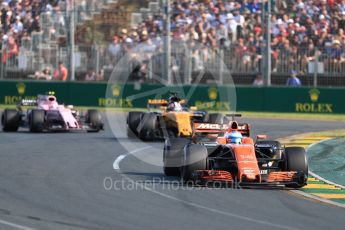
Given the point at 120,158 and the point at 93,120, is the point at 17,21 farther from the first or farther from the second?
the point at 120,158

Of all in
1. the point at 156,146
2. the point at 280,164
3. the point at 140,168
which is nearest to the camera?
the point at 280,164

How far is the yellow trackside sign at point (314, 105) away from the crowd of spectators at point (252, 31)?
1.02 meters

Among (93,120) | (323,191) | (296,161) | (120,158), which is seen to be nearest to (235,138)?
(296,161)

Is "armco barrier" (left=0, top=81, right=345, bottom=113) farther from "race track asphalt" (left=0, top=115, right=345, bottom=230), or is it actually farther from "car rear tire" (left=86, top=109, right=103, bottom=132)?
"race track asphalt" (left=0, top=115, right=345, bottom=230)

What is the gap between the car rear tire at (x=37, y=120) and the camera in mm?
27672

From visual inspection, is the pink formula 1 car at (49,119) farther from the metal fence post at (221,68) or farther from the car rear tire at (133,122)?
the metal fence post at (221,68)

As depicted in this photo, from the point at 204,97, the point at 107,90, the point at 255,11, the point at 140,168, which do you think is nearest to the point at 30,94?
the point at 107,90

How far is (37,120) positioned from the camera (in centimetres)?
2775

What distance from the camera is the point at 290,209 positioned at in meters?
13.7

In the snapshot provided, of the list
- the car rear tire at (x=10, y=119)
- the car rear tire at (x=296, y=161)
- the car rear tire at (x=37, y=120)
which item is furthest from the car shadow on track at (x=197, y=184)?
the car rear tire at (x=10, y=119)

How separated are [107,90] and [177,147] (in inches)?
886

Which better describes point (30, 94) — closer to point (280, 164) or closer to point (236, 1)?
point (236, 1)

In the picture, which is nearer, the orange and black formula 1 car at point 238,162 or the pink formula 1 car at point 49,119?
the orange and black formula 1 car at point 238,162

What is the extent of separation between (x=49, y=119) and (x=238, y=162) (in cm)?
1293
